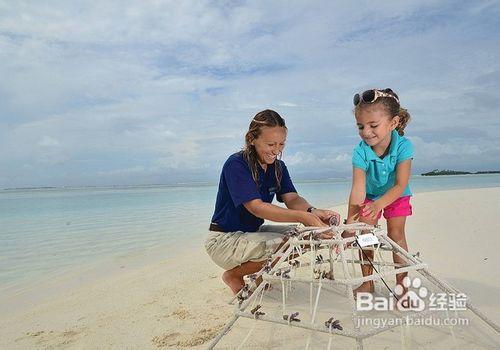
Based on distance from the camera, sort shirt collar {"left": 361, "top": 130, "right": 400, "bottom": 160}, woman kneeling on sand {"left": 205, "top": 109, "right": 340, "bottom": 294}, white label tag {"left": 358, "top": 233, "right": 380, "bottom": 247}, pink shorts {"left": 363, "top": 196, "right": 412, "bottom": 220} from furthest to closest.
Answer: pink shorts {"left": 363, "top": 196, "right": 412, "bottom": 220}, shirt collar {"left": 361, "top": 130, "right": 400, "bottom": 160}, woman kneeling on sand {"left": 205, "top": 109, "right": 340, "bottom": 294}, white label tag {"left": 358, "top": 233, "right": 380, "bottom": 247}

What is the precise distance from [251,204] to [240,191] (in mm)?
124

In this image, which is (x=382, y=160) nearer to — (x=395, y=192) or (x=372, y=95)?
(x=395, y=192)

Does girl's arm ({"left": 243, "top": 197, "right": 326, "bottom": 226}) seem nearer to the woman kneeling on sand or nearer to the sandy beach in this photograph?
the woman kneeling on sand

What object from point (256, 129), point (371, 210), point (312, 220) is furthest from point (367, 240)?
point (256, 129)

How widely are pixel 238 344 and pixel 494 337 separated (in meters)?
1.46

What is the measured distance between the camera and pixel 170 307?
10.7 ft

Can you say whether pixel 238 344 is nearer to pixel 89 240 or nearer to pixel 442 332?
pixel 442 332

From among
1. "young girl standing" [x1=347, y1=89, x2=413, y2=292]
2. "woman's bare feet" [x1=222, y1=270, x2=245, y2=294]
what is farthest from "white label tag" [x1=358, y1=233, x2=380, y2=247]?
"woman's bare feet" [x1=222, y1=270, x2=245, y2=294]

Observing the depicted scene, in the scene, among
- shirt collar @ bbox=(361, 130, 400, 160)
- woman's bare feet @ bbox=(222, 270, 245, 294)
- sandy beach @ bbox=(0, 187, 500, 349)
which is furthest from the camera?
woman's bare feet @ bbox=(222, 270, 245, 294)

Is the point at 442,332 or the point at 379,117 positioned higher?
the point at 379,117

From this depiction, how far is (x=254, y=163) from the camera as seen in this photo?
3.13m

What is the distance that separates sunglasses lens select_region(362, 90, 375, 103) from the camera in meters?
2.94

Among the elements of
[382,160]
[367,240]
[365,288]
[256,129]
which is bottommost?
[365,288]

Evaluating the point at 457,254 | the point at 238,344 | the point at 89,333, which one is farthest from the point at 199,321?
the point at 457,254
